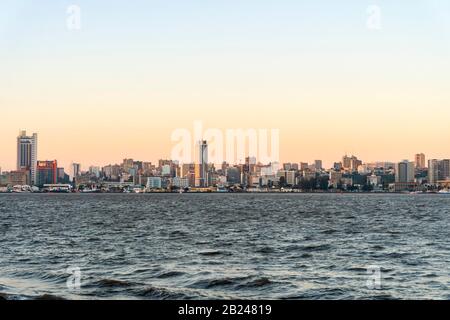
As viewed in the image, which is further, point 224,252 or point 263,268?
point 224,252

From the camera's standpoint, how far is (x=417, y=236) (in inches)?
1516

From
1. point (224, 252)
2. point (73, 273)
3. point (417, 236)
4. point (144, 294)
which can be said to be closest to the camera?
point (144, 294)

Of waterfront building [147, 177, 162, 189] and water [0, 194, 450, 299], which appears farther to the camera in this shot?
waterfront building [147, 177, 162, 189]

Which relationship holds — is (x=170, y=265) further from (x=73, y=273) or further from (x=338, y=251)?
(x=338, y=251)

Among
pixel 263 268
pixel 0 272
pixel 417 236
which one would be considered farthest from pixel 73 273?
pixel 417 236

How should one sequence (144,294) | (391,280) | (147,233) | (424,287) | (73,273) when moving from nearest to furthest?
1. (144,294)
2. (424,287)
3. (391,280)
4. (73,273)
5. (147,233)

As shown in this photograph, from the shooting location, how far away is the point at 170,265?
2388 cm

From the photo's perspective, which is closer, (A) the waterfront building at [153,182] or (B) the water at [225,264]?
(B) the water at [225,264]

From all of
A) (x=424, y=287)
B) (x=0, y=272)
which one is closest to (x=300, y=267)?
(x=424, y=287)

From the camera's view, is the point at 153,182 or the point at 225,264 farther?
the point at 153,182

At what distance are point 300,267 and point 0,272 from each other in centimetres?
1072

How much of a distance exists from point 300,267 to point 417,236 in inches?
697
